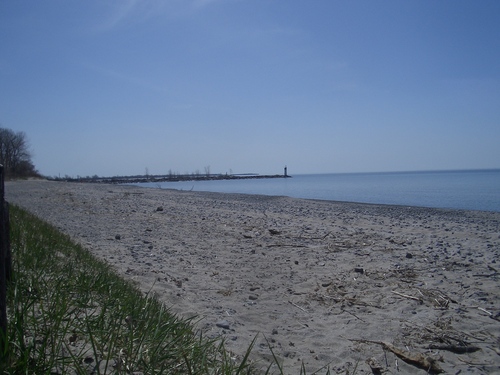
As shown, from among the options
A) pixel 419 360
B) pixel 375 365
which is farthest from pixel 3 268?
pixel 419 360

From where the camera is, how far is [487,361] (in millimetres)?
4023

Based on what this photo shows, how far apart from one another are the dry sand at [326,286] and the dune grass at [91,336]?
2.32ft

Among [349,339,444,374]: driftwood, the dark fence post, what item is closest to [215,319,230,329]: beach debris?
[349,339,444,374]: driftwood

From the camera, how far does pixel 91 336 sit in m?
2.39

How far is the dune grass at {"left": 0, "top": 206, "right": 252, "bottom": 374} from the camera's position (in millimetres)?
2238

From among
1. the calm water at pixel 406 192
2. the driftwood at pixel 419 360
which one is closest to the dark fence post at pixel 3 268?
the driftwood at pixel 419 360

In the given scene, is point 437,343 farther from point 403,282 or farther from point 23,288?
point 23,288

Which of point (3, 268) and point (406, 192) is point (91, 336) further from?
point (406, 192)

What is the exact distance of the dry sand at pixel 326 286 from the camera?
4.29m

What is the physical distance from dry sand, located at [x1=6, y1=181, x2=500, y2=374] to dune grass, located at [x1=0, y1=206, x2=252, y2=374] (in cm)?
71

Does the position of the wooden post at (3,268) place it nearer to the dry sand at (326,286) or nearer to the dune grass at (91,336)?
the dune grass at (91,336)

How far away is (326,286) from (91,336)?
4.90m

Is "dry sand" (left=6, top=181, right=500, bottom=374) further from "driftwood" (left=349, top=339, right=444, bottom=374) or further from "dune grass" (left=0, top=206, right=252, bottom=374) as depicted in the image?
"dune grass" (left=0, top=206, right=252, bottom=374)

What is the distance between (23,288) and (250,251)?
6534 mm
